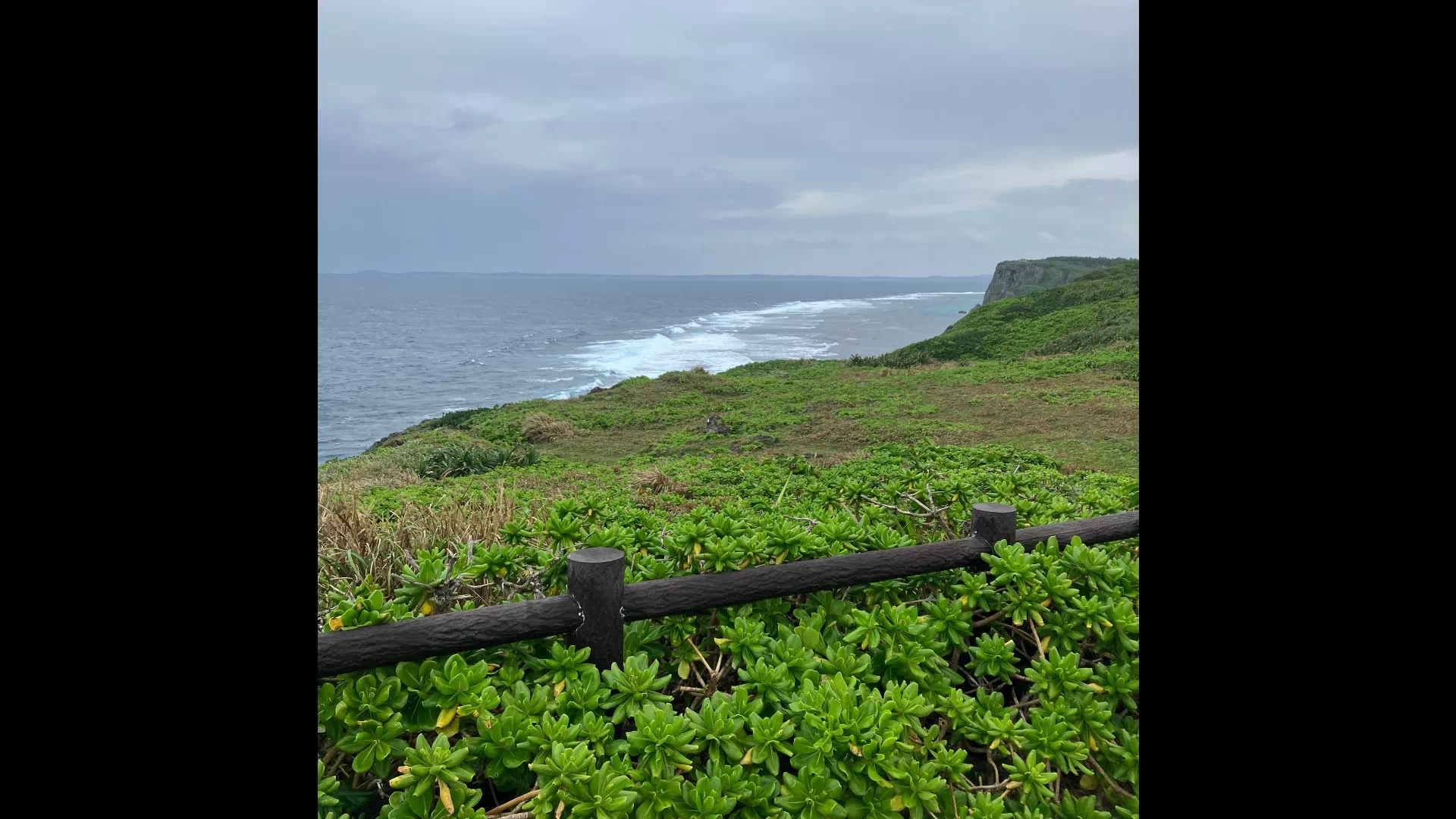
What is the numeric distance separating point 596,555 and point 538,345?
4048 centimetres

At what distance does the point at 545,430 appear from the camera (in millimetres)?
12023

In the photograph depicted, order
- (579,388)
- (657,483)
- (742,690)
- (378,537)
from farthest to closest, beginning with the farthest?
(579,388) < (657,483) < (378,537) < (742,690)

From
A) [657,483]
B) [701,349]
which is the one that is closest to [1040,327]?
[701,349]

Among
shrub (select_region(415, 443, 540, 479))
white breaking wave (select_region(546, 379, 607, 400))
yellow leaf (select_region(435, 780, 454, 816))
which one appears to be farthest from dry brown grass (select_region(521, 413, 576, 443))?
yellow leaf (select_region(435, 780, 454, 816))

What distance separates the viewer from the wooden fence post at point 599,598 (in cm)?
208

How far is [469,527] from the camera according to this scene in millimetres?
2984

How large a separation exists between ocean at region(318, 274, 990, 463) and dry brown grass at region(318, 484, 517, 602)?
2160 mm

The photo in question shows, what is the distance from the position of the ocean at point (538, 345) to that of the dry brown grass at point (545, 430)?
9.90 feet

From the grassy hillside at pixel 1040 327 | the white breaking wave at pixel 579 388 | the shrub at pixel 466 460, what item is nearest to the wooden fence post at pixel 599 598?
the shrub at pixel 466 460

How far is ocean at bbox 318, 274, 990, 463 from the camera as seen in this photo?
980 inches

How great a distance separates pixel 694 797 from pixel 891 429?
902cm

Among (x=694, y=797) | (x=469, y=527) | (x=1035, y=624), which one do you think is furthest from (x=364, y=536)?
(x=1035, y=624)

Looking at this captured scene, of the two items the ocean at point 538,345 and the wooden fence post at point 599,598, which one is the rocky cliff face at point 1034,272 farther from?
the wooden fence post at point 599,598

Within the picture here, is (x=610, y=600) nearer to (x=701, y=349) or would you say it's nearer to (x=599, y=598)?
(x=599, y=598)
